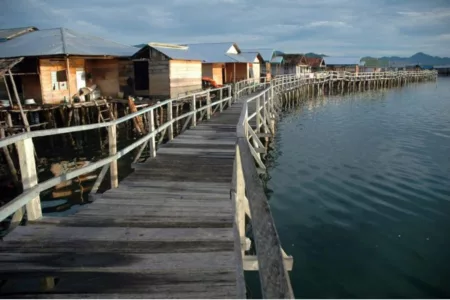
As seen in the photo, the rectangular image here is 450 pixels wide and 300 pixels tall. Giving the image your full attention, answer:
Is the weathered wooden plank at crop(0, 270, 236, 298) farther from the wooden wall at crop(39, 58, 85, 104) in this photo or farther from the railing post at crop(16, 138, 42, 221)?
the wooden wall at crop(39, 58, 85, 104)

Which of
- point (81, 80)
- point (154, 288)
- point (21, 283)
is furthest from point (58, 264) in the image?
point (81, 80)

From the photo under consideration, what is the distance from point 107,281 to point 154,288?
0.43m

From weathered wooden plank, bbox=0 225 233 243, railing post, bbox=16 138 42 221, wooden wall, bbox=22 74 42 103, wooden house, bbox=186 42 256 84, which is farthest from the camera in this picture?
wooden house, bbox=186 42 256 84

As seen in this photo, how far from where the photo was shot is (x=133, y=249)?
145 inches

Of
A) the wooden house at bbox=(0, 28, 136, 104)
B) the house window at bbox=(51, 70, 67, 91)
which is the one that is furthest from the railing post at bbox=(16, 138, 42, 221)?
the house window at bbox=(51, 70, 67, 91)

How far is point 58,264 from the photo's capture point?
3.37m

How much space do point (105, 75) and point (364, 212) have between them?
18.9m

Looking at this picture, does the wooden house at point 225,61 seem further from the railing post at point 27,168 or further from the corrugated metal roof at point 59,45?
the railing post at point 27,168

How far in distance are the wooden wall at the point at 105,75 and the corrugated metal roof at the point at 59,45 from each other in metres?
0.94

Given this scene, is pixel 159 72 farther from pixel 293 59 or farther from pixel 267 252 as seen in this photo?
pixel 293 59

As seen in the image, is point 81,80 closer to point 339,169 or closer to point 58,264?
point 339,169

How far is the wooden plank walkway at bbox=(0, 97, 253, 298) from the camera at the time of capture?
3020 millimetres

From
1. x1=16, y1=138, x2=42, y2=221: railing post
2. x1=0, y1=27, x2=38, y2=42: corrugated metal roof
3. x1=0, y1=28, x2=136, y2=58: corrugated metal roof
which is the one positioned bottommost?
x1=16, y1=138, x2=42, y2=221: railing post

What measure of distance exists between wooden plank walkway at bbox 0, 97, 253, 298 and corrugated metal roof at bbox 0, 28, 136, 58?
16019 millimetres
